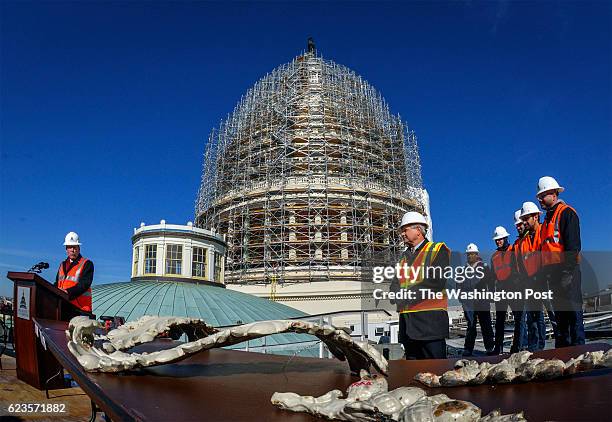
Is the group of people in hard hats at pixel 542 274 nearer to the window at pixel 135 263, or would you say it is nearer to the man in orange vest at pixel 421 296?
the man in orange vest at pixel 421 296

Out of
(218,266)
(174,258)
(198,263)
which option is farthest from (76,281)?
(218,266)

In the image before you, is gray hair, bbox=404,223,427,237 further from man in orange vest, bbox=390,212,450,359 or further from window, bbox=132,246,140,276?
window, bbox=132,246,140,276

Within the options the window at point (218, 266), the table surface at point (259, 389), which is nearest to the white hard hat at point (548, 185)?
the table surface at point (259, 389)

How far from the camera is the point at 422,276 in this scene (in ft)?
13.1

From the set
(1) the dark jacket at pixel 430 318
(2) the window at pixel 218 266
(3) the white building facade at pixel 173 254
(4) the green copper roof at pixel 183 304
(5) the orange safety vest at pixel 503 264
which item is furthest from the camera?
(2) the window at pixel 218 266

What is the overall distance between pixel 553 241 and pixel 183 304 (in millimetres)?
14145

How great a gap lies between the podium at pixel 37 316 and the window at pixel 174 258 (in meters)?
16.9

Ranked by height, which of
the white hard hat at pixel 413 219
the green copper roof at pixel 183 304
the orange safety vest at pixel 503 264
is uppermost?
the white hard hat at pixel 413 219

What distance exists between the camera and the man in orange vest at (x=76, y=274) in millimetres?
5986

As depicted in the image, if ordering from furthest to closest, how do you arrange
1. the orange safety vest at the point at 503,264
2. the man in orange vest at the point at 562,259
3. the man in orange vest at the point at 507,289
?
1. the orange safety vest at the point at 503,264
2. the man in orange vest at the point at 507,289
3. the man in orange vest at the point at 562,259

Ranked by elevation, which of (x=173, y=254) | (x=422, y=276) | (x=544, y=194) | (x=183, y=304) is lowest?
(x=183, y=304)

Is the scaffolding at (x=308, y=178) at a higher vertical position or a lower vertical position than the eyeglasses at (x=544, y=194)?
higher

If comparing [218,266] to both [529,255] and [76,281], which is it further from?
[529,255]

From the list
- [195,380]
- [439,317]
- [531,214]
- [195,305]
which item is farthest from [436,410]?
[195,305]
